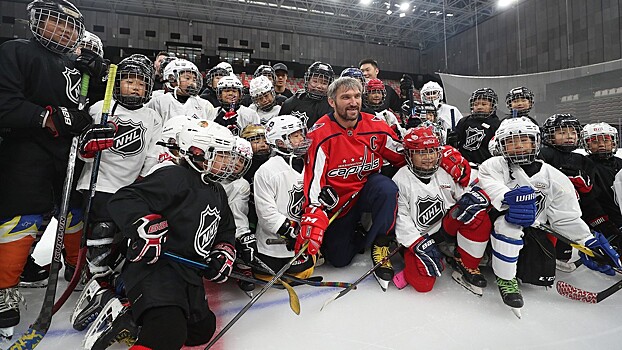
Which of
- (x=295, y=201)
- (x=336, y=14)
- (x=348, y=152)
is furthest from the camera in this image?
(x=336, y=14)

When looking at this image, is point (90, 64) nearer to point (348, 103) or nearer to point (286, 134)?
point (286, 134)

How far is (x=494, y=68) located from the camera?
1142 cm

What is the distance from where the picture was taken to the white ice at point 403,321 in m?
1.45

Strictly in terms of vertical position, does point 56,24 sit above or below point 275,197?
A: above

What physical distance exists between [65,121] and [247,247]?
1010 millimetres

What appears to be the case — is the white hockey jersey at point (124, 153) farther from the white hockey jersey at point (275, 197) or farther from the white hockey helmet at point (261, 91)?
the white hockey helmet at point (261, 91)

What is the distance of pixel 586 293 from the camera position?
71.1 inches

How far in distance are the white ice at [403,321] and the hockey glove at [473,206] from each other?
16.3 inches

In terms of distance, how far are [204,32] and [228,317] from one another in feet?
43.3

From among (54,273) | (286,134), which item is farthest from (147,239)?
(286,134)

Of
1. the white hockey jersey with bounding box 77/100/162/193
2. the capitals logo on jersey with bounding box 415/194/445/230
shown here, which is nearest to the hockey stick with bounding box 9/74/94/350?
the white hockey jersey with bounding box 77/100/162/193

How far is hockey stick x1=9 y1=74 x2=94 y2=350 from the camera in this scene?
51.8 inches

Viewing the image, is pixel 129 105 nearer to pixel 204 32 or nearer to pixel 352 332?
pixel 352 332

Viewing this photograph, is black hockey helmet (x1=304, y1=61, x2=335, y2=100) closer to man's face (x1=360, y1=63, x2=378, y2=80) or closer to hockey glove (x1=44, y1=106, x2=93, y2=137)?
man's face (x1=360, y1=63, x2=378, y2=80)
